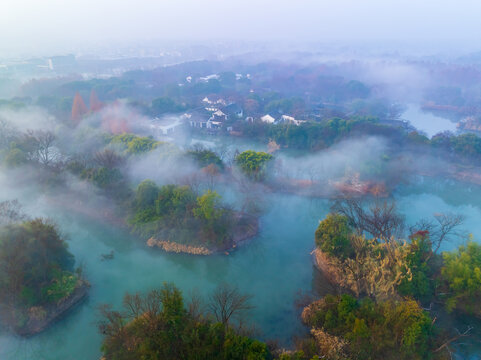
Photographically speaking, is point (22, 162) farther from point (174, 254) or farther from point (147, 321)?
point (147, 321)

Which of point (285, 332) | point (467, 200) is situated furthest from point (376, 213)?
point (467, 200)

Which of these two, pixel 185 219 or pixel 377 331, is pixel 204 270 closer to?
pixel 185 219

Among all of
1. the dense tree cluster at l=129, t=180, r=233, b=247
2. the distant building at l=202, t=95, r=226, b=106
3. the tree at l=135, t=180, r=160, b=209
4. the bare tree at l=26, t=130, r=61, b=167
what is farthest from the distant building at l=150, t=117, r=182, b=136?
the dense tree cluster at l=129, t=180, r=233, b=247

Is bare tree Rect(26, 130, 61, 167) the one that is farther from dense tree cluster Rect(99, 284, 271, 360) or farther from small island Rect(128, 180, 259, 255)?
dense tree cluster Rect(99, 284, 271, 360)

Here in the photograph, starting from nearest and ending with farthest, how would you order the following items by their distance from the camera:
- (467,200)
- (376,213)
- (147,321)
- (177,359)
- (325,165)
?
(177,359) < (147,321) < (376,213) < (467,200) < (325,165)

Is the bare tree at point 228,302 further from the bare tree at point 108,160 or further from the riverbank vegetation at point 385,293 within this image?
the bare tree at point 108,160

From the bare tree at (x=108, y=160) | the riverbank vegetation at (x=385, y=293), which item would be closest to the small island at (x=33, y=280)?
the bare tree at (x=108, y=160)

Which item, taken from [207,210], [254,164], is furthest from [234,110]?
[207,210]
